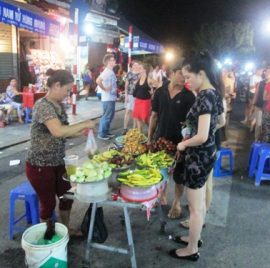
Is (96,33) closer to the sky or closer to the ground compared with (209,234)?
closer to the sky

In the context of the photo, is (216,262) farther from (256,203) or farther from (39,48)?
(39,48)

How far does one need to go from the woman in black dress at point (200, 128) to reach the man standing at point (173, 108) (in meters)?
0.71

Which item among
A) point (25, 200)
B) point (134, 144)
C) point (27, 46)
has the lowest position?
point (25, 200)

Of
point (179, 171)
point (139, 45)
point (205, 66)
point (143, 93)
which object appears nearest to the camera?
point (205, 66)

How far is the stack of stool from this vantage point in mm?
5660

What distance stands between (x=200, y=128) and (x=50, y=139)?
1500 mm

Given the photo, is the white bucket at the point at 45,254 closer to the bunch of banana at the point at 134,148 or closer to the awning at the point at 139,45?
the bunch of banana at the point at 134,148

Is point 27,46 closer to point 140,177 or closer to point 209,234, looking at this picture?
point 209,234

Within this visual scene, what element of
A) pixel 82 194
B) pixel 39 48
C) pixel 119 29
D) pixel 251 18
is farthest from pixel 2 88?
pixel 251 18

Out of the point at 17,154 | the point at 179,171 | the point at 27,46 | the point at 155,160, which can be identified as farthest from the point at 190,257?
A: the point at 27,46

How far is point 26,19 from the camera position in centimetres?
942

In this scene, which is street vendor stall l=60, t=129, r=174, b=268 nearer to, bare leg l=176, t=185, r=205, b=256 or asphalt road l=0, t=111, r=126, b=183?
bare leg l=176, t=185, r=205, b=256

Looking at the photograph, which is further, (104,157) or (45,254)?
(104,157)

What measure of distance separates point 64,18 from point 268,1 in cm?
3520
